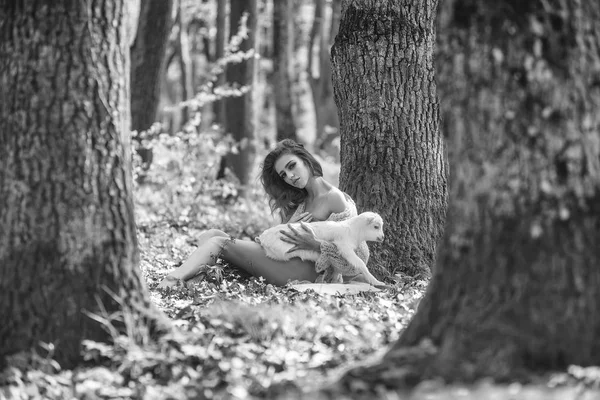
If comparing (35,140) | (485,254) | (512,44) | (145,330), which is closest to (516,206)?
(485,254)

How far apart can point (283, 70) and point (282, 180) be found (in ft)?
35.7

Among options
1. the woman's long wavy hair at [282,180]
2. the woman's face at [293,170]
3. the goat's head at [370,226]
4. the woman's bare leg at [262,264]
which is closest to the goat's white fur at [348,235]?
the goat's head at [370,226]

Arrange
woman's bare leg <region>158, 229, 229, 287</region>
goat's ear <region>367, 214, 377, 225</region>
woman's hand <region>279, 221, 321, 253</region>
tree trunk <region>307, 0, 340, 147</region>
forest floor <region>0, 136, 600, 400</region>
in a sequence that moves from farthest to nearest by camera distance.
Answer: tree trunk <region>307, 0, 340, 147</region>
woman's bare leg <region>158, 229, 229, 287</region>
woman's hand <region>279, 221, 321, 253</region>
goat's ear <region>367, 214, 377, 225</region>
forest floor <region>0, 136, 600, 400</region>

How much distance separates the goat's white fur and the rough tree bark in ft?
10.8

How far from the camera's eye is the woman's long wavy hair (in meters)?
8.13

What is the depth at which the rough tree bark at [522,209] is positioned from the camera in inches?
151

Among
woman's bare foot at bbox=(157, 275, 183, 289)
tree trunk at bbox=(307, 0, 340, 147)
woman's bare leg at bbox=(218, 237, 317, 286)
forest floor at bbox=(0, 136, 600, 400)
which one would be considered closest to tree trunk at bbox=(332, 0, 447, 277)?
woman's bare leg at bbox=(218, 237, 317, 286)

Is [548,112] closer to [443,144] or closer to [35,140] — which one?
[35,140]

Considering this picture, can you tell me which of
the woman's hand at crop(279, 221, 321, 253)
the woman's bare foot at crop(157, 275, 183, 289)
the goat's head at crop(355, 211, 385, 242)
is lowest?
the woman's bare foot at crop(157, 275, 183, 289)

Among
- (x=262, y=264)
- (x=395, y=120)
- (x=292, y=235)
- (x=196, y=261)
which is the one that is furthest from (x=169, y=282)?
(x=395, y=120)

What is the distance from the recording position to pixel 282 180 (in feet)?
27.2

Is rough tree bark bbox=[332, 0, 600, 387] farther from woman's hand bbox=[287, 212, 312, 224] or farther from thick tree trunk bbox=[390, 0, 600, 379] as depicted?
woman's hand bbox=[287, 212, 312, 224]

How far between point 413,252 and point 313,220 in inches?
38.5

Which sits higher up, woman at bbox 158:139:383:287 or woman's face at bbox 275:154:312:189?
woman's face at bbox 275:154:312:189
